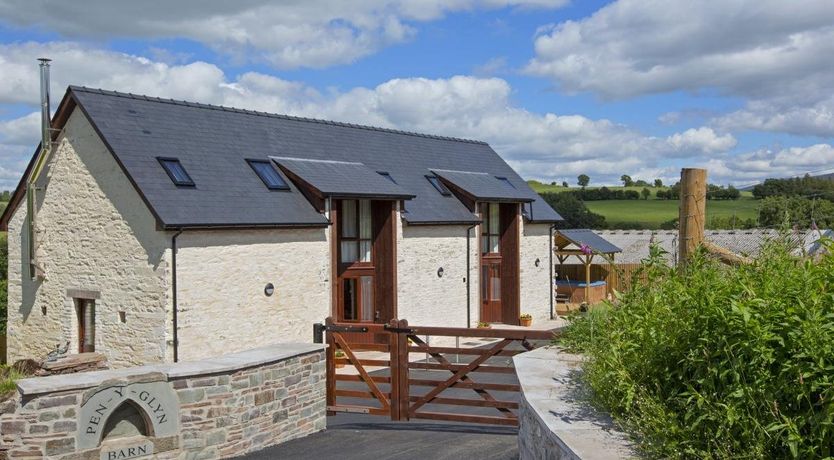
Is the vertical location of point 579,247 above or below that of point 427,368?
above

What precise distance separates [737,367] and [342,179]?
17.6 m

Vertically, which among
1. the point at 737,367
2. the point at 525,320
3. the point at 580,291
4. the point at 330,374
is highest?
the point at 737,367

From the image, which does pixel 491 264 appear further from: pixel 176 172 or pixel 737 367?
pixel 737 367

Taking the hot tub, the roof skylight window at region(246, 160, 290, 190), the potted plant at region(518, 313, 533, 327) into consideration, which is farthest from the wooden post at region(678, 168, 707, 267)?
the hot tub

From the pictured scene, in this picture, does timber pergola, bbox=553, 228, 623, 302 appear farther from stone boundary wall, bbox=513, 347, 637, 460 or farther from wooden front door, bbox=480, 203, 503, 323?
stone boundary wall, bbox=513, 347, 637, 460

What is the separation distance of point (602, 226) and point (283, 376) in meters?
57.7

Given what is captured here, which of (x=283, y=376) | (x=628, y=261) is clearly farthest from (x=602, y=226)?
(x=283, y=376)

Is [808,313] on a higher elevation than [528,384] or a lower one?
higher

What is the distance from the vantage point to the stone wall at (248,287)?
642 inches

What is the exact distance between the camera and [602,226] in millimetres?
65500

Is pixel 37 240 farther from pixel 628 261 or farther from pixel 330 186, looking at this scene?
pixel 628 261

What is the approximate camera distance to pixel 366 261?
71.8 ft

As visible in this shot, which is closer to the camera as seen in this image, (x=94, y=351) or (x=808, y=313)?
(x=808, y=313)

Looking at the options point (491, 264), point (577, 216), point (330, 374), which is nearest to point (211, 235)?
point (330, 374)
